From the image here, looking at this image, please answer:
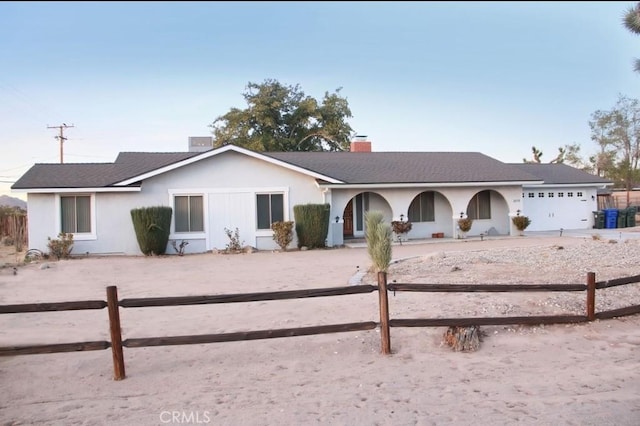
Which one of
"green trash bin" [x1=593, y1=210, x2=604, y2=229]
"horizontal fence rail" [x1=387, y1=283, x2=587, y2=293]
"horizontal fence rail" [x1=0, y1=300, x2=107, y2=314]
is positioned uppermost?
"green trash bin" [x1=593, y1=210, x2=604, y2=229]

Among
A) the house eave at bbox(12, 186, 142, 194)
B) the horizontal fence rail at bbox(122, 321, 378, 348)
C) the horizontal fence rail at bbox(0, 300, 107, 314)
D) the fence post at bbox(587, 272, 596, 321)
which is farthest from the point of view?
the house eave at bbox(12, 186, 142, 194)

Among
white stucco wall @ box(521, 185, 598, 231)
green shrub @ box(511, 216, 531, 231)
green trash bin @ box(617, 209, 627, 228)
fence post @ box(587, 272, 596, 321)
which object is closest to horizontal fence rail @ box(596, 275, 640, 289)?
fence post @ box(587, 272, 596, 321)

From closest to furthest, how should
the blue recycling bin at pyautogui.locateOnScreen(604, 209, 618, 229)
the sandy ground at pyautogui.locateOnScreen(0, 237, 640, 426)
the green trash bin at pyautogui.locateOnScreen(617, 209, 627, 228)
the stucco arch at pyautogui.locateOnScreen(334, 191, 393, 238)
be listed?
1. the sandy ground at pyautogui.locateOnScreen(0, 237, 640, 426)
2. the stucco arch at pyautogui.locateOnScreen(334, 191, 393, 238)
3. the blue recycling bin at pyautogui.locateOnScreen(604, 209, 618, 229)
4. the green trash bin at pyautogui.locateOnScreen(617, 209, 627, 228)

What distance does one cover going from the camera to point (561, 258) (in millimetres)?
12992

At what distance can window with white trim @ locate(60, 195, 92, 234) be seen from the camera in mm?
18406

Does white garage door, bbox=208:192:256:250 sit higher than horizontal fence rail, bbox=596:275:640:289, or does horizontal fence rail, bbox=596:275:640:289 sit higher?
white garage door, bbox=208:192:256:250

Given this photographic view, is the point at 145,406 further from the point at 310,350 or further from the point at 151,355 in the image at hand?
the point at 310,350

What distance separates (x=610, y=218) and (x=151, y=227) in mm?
21272

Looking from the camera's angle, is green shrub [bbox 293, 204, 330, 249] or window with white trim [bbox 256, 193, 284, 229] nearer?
green shrub [bbox 293, 204, 330, 249]

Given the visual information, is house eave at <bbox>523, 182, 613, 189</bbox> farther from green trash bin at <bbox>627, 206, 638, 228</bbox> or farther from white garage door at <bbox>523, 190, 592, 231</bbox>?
green trash bin at <bbox>627, 206, 638, 228</bbox>

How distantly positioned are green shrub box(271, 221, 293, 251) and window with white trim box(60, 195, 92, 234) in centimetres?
651

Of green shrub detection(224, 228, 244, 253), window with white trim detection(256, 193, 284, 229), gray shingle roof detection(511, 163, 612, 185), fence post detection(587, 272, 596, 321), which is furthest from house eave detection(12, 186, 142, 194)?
gray shingle roof detection(511, 163, 612, 185)

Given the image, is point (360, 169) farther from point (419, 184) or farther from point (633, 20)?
point (633, 20)

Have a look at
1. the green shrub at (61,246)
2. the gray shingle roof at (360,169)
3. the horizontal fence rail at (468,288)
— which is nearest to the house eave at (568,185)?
the gray shingle roof at (360,169)
